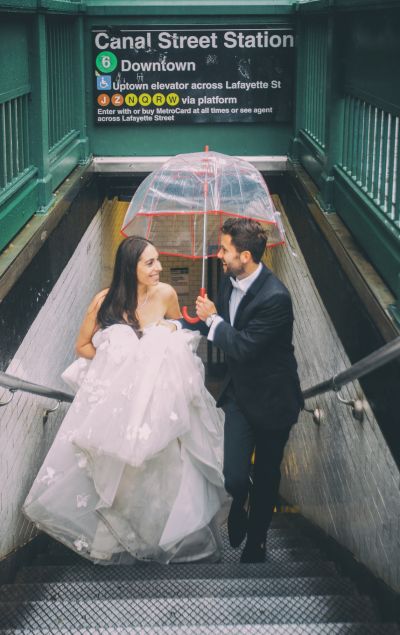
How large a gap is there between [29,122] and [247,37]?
2.71 metres

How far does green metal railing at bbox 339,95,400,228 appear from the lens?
398 centimetres

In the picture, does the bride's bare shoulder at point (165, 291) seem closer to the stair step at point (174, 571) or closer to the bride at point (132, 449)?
the bride at point (132, 449)

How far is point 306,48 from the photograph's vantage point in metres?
6.76

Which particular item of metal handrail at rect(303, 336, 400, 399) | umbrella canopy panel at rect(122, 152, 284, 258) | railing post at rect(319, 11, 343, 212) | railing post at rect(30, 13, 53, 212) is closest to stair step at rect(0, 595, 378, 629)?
metal handrail at rect(303, 336, 400, 399)

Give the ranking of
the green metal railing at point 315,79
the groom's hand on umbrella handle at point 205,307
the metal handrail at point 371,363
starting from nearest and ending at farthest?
the metal handrail at point 371,363 < the groom's hand on umbrella handle at point 205,307 < the green metal railing at point 315,79

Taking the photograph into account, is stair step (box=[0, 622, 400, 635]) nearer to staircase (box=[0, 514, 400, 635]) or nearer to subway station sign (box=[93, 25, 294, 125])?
staircase (box=[0, 514, 400, 635])

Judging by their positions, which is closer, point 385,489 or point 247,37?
point 385,489

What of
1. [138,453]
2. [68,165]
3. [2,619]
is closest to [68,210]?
[68,165]

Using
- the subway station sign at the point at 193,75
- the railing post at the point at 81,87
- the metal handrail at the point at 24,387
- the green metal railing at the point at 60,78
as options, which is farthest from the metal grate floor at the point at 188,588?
the subway station sign at the point at 193,75

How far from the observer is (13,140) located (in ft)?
15.7

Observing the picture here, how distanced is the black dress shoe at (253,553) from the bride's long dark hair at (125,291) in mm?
1274

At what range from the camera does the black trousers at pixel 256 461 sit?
Answer: 407 cm

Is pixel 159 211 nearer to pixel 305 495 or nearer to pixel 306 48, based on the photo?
pixel 305 495

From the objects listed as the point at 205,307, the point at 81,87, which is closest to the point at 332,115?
the point at 205,307
